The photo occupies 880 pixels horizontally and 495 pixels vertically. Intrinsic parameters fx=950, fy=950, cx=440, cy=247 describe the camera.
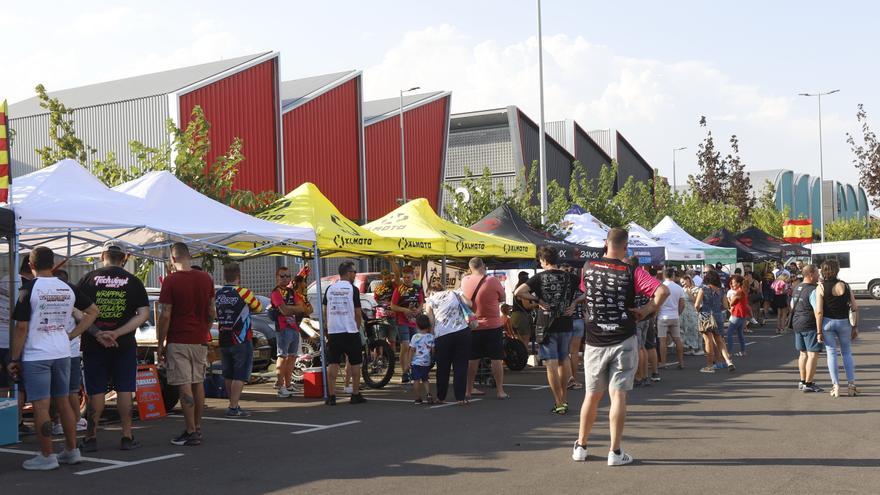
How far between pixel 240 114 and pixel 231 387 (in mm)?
22278

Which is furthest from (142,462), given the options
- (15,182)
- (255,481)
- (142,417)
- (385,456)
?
(15,182)

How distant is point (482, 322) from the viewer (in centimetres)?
1238

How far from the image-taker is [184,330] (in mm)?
9305

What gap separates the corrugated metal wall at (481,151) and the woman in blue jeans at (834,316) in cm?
3660

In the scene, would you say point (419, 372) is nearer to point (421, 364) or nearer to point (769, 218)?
point (421, 364)

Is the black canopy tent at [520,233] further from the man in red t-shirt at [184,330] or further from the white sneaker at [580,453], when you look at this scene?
the white sneaker at [580,453]

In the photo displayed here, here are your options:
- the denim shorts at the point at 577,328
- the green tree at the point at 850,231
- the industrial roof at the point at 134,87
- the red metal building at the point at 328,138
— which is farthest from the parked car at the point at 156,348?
the green tree at the point at 850,231

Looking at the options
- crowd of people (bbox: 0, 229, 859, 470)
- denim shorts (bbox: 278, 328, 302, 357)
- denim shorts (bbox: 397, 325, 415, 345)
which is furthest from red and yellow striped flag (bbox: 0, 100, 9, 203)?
denim shorts (bbox: 397, 325, 415, 345)

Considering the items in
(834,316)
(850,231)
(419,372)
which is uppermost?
(850,231)

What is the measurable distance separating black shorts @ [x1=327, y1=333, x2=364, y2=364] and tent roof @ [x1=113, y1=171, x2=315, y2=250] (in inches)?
61.2

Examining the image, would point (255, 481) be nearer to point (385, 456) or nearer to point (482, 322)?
point (385, 456)

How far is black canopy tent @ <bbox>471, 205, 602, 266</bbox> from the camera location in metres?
19.3

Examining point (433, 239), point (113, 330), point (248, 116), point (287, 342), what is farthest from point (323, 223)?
point (248, 116)

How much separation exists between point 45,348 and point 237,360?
11.0ft
